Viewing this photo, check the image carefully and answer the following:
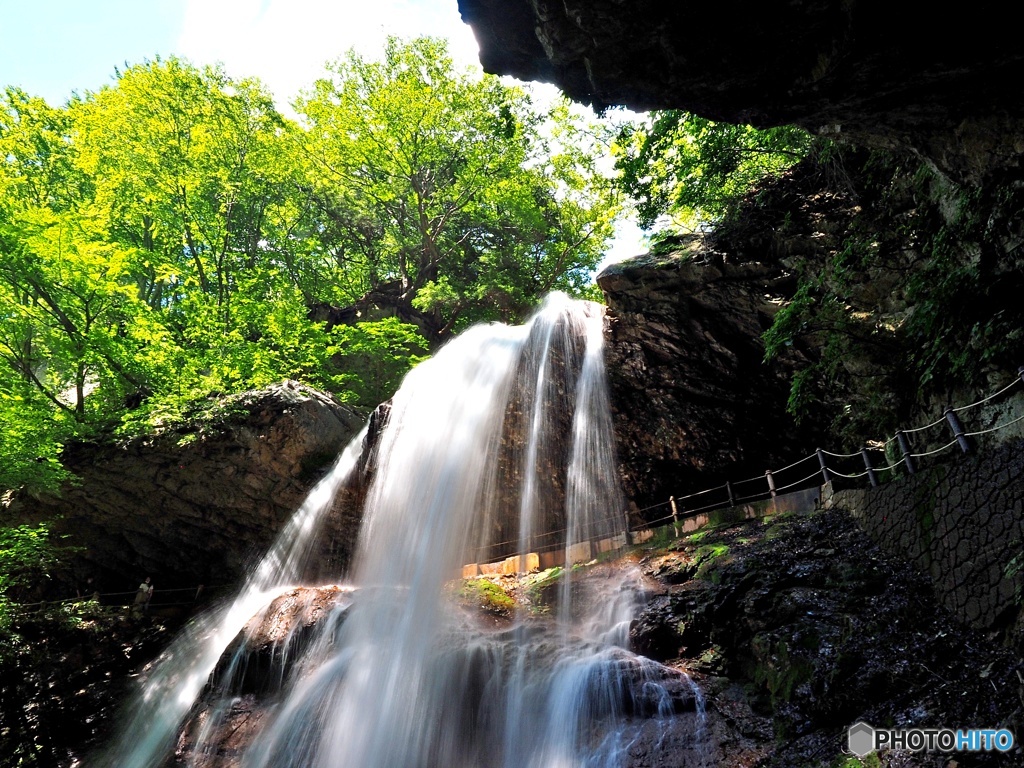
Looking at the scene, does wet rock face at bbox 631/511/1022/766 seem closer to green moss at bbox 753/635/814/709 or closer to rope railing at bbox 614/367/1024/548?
green moss at bbox 753/635/814/709

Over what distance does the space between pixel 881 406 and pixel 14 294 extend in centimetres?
1881

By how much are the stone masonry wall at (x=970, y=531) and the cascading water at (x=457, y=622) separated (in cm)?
319

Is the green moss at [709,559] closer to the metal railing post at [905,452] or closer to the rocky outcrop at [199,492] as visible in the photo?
the metal railing post at [905,452]

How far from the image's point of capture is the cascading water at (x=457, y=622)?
7207 mm

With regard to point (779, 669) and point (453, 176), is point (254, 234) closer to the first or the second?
point (453, 176)

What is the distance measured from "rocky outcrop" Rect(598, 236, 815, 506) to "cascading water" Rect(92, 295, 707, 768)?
833 millimetres

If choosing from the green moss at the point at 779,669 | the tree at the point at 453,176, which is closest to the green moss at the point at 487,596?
the green moss at the point at 779,669

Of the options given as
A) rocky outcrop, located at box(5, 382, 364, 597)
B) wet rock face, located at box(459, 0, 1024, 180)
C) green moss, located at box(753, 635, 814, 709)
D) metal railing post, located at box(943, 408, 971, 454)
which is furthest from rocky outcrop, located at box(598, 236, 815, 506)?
rocky outcrop, located at box(5, 382, 364, 597)

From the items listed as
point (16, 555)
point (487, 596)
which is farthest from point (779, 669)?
point (16, 555)

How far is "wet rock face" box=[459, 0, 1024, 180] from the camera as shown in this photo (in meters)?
5.38

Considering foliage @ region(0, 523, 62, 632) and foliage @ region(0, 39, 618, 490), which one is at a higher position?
foliage @ region(0, 39, 618, 490)

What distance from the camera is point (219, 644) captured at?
12.9 meters

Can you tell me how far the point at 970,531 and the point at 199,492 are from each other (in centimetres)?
1618

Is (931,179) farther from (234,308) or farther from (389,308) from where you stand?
(389,308)
